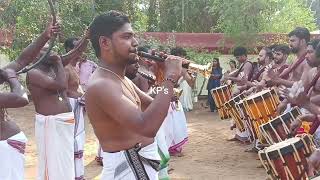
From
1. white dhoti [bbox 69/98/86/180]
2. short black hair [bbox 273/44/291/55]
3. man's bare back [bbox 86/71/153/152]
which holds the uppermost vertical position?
man's bare back [bbox 86/71/153/152]

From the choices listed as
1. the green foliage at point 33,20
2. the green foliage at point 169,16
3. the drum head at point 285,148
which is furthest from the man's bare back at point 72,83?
the green foliage at point 33,20

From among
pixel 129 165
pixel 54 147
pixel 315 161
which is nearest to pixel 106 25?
pixel 129 165

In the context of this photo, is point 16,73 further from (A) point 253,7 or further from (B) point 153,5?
(B) point 153,5

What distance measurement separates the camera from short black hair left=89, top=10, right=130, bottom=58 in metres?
3.04

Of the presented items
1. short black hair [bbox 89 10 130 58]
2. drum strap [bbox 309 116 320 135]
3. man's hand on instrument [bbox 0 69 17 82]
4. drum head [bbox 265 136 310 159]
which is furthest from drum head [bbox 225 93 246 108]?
short black hair [bbox 89 10 130 58]

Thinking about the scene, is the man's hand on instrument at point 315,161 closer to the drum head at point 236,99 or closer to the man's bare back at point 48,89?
the man's bare back at point 48,89

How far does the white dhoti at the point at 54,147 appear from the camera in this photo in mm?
5320

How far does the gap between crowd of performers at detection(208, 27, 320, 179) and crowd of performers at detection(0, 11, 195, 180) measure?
3.54ft

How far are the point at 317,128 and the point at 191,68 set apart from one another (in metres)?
1.70

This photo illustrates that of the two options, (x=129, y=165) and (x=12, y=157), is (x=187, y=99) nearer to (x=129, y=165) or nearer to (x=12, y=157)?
(x=12, y=157)

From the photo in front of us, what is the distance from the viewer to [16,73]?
12.7 feet

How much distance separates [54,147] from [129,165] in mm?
2352

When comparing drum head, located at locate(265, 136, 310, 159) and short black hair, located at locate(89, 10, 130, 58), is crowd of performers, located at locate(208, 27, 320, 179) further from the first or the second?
short black hair, located at locate(89, 10, 130, 58)

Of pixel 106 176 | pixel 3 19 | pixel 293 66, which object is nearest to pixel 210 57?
pixel 3 19
